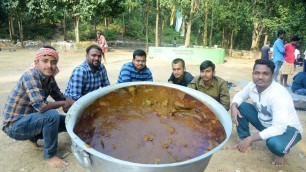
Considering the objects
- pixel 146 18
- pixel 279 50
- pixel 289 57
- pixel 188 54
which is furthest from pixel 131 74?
pixel 146 18

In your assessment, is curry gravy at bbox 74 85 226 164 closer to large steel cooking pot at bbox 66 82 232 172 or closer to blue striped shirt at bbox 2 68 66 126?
large steel cooking pot at bbox 66 82 232 172

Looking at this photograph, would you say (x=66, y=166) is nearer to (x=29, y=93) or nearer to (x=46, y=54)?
(x=29, y=93)

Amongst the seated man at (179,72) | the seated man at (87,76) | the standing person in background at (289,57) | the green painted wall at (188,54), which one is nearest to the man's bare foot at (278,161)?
the seated man at (179,72)

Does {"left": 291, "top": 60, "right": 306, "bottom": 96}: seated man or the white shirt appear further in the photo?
{"left": 291, "top": 60, "right": 306, "bottom": 96}: seated man

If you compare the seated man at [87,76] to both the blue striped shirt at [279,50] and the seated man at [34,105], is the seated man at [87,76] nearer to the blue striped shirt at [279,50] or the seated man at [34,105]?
the seated man at [34,105]

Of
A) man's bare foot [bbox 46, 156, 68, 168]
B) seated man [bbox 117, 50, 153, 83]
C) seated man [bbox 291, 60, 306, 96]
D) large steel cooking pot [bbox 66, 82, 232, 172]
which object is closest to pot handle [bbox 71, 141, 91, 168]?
large steel cooking pot [bbox 66, 82, 232, 172]

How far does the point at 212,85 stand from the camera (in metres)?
3.28

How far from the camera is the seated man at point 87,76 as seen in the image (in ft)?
10.3

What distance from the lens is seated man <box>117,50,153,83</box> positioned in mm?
3416

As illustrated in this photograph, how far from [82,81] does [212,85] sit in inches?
61.4

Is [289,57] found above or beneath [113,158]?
above

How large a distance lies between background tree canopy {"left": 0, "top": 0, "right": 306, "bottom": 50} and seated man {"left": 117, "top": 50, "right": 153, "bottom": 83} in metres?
10.9

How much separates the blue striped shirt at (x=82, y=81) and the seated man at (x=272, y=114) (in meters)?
1.69

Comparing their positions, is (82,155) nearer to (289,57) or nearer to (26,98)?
(26,98)
